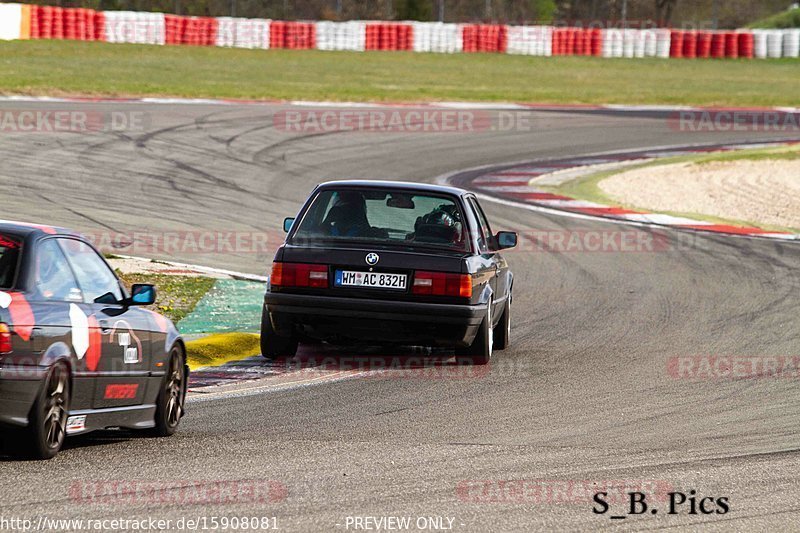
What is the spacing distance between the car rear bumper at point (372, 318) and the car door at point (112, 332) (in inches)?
97.5

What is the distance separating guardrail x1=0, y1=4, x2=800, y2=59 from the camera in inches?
1635

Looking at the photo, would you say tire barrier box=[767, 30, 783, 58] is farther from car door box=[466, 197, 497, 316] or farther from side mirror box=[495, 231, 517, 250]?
side mirror box=[495, 231, 517, 250]

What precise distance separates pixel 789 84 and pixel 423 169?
26.0m

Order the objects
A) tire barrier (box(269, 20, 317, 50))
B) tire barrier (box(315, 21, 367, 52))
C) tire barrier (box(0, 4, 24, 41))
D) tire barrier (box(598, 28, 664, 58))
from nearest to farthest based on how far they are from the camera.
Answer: tire barrier (box(0, 4, 24, 41)) < tire barrier (box(269, 20, 317, 50)) < tire barrier (box(315, 21, 367, 52)) < tire barrier (box(598, 28, 664, 58))

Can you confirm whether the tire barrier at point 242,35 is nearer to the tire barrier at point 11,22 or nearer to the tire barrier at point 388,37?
the tire barrier at point 388,37

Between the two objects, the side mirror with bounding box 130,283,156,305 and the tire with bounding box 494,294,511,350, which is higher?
the side mirror with bounding box 130,283,156,305

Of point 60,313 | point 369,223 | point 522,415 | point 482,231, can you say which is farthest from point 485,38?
point 60,313

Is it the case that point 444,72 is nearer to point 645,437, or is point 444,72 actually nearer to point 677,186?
point 677,186

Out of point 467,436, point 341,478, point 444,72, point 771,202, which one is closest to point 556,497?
point 341,478

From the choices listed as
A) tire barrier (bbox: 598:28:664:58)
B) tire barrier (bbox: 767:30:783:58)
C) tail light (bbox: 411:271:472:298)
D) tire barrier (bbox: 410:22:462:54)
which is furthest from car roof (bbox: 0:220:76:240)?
tire barrier (bbox: 767:30:783:58)

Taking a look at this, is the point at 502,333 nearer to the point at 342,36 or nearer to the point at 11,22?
the point at 11,22

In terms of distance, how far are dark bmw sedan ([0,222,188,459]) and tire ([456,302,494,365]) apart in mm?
2912

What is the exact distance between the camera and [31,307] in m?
6.21

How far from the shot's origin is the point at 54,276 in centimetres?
662
